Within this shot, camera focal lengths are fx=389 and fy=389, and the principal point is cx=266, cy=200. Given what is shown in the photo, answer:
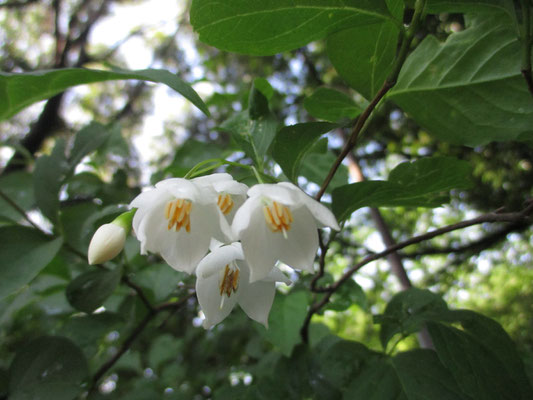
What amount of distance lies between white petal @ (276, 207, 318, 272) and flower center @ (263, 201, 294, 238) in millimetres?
21

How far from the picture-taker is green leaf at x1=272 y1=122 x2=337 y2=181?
0.83 m

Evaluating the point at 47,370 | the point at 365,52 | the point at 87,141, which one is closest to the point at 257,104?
the point at 365,52

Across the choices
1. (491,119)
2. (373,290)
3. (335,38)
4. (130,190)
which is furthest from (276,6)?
(373,290)

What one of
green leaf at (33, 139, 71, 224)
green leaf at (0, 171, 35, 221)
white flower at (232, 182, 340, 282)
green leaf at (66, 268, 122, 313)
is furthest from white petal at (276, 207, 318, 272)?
green leaf at (0, 171, 35, 221)

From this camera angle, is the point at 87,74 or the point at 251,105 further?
the point at 251,105

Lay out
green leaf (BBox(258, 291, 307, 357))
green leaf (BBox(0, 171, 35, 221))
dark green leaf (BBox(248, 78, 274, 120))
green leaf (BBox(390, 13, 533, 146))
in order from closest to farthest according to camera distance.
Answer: green leaf (BBox(390, 13, 533, 146)), dark green leaf (BBox(248, 78, 274, 120)), green leaf (BBox(258, 291, 307, 357)), green leaf (BBox(0, 171, 35, 221))

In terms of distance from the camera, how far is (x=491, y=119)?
91 centimetres

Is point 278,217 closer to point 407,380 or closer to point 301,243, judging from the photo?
point 301,243

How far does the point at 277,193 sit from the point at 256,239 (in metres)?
0.11

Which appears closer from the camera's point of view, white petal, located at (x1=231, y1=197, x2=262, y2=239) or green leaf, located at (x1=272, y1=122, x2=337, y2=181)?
white petal, located at (x1=231, y1=197, x2=262, y2=239)

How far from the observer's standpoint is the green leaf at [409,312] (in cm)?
106

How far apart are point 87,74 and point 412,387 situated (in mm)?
1027

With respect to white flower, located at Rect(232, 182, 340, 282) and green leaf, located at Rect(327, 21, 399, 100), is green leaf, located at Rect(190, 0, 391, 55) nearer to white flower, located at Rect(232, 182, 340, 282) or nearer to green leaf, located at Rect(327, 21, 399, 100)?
green leaf, located at Rect(327, 21, 399, 100)

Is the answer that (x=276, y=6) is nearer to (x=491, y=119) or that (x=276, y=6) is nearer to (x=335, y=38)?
(x=335, y=38)
